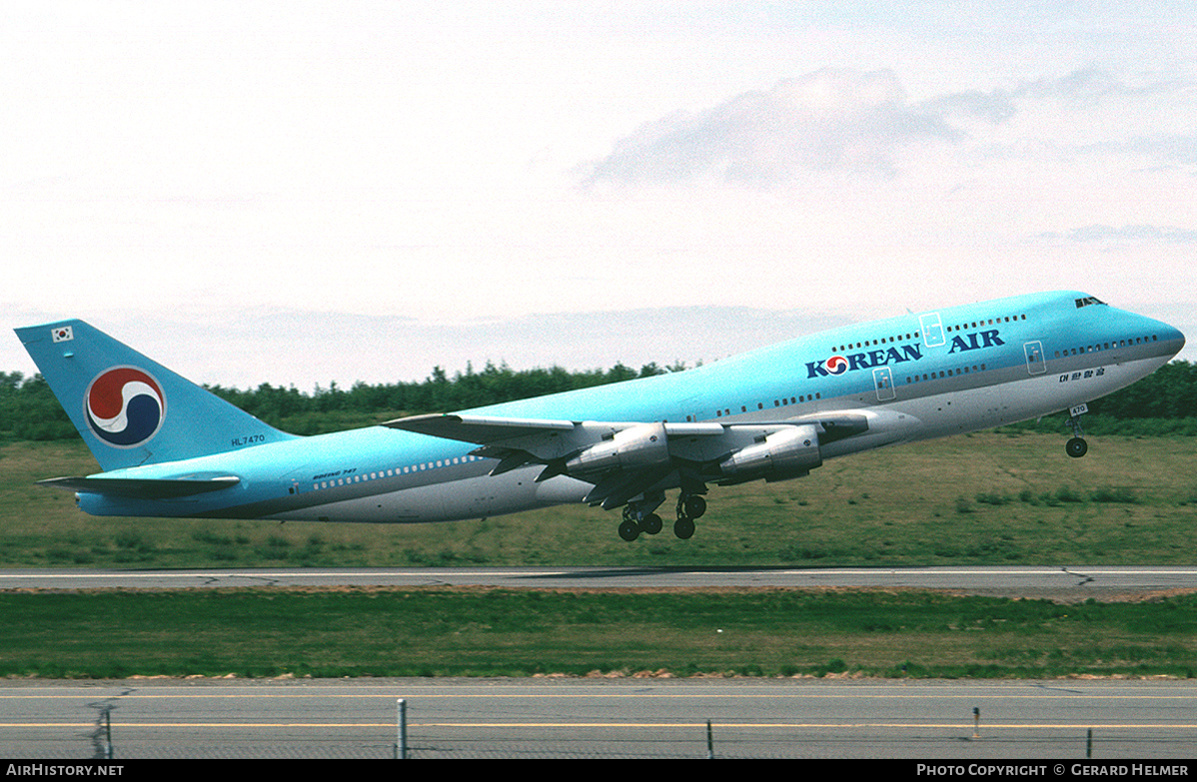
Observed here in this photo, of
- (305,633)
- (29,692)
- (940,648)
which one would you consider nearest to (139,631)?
(305,633)

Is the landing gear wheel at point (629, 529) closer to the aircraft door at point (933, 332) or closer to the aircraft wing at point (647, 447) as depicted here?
the aircraft wing at point (647, 447)

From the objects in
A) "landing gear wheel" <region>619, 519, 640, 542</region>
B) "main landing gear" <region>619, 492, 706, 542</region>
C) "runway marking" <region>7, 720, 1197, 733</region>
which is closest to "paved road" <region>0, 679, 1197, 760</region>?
"runway marking" <region>7, 720, 1197, 733</region>

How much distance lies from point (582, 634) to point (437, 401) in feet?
154

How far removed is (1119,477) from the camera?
2510 inches

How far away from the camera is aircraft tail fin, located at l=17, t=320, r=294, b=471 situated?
4525 centimetres

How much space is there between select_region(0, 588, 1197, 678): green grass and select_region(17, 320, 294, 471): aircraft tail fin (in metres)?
7.57

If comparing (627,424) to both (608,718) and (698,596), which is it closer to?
(698,596)

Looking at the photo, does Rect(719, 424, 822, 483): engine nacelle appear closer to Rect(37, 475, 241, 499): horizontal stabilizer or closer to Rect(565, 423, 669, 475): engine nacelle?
Rect(565, 423, 669, 475): engine nacelle

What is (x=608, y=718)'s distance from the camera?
65.9 ft

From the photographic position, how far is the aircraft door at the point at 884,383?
140 feet

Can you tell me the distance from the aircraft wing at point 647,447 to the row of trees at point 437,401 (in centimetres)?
2651

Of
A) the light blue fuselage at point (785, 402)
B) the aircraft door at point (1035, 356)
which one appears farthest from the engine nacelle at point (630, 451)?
the aircraft door at point (1035, 356)

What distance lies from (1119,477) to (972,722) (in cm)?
4875
